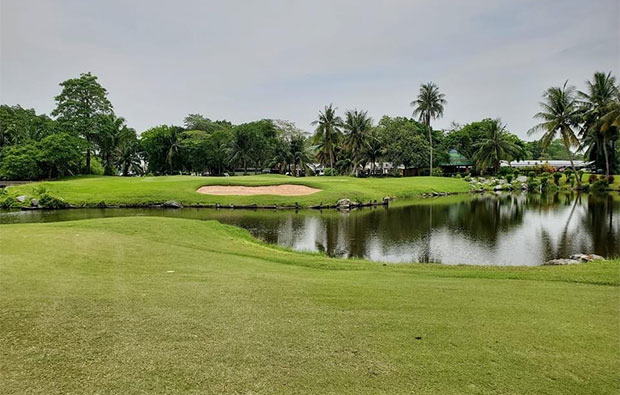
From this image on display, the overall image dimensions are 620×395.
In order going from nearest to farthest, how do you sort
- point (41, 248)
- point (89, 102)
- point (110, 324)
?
point (110, 324) → point (41, 248) → point (89, 102)

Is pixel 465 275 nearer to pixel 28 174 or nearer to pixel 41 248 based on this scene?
pixel 41 248

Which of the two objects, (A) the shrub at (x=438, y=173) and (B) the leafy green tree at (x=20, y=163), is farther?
(A) the shrub at (x=438, y=173)

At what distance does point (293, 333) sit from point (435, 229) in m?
22.0

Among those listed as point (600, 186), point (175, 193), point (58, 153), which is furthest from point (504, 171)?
point (58, 153)

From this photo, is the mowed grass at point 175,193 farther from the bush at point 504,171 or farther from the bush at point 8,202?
the bush at point 504,171

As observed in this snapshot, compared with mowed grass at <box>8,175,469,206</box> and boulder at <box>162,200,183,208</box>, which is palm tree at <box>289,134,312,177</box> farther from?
boulder at <box>162,200,183,208</box>

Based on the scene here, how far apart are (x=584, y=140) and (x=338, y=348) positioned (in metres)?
77.9

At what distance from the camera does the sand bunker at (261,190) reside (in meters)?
41.4

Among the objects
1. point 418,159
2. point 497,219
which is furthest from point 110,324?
point 418,159

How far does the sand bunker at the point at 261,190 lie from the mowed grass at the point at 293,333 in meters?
32.1

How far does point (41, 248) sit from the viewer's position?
36.6ft

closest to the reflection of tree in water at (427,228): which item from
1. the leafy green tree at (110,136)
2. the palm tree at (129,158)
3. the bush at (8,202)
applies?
the bush at (8,202)

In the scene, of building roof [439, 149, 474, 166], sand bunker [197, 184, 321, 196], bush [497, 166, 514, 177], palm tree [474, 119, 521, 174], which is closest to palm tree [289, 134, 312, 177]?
building roof [439, 149, 474, 166]

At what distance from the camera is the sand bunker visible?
136 feet
